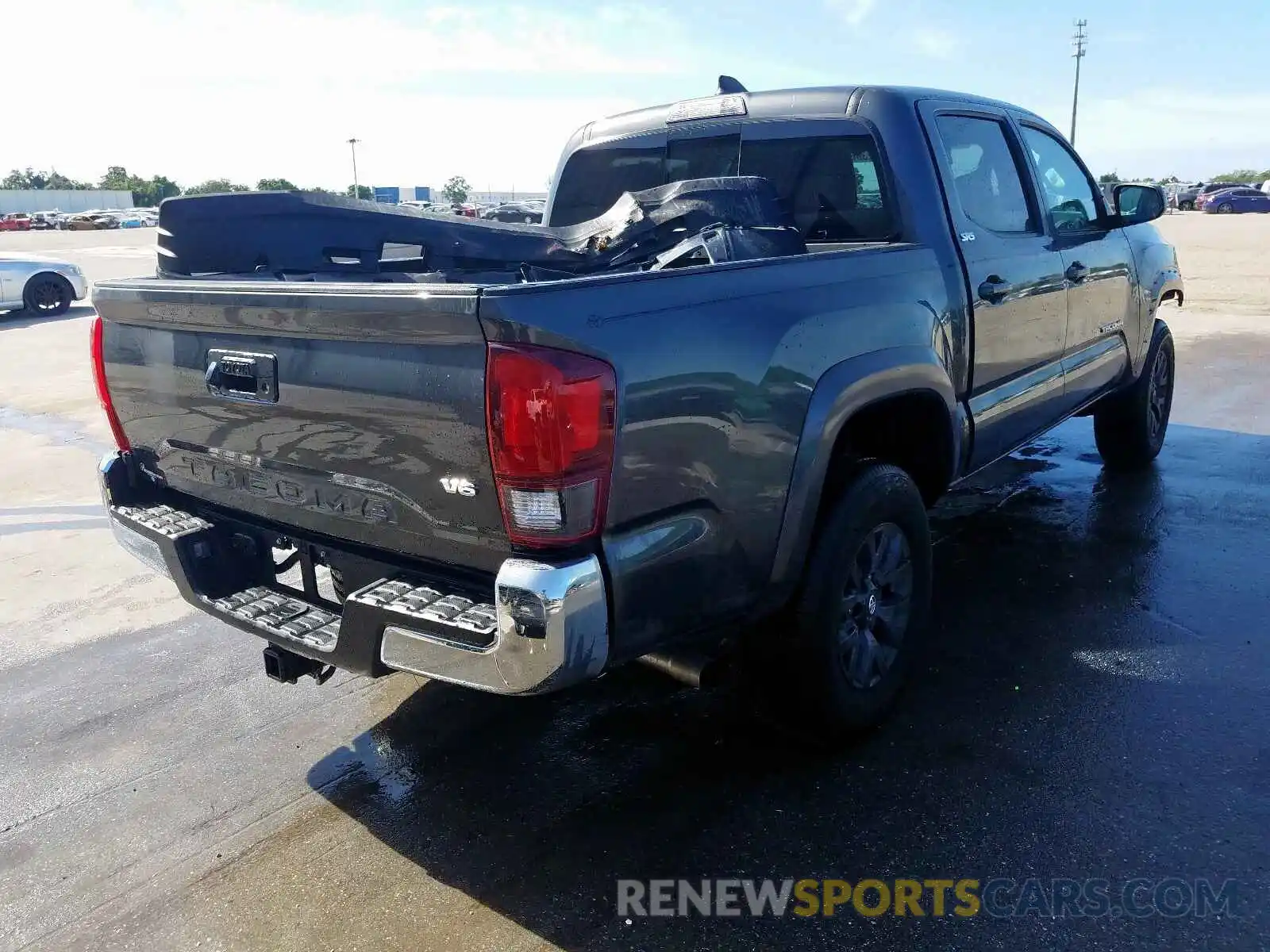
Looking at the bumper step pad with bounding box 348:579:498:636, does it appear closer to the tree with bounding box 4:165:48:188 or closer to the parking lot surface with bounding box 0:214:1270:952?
the parking lot surface with bounding box 0:214:1270:952

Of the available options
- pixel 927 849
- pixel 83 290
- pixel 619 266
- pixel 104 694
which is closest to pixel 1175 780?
pixel 927 849

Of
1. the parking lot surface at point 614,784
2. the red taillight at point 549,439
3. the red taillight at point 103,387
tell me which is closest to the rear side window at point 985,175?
the parking lot surface at point 614,784

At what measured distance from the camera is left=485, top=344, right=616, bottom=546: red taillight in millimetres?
2213

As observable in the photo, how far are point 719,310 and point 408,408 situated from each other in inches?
32.0

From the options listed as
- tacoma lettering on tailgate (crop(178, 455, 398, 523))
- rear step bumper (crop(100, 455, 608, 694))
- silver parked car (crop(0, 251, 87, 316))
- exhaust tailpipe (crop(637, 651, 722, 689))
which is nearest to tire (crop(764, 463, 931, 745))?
exhaust tailpipe (crop(637, 651, 722, 689))

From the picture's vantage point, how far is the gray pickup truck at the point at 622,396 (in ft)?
7.53

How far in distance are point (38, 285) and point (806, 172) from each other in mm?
15576

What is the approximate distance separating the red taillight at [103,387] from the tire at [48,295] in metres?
14.5

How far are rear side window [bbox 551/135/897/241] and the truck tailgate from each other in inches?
79.2

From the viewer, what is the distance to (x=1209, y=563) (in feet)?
15.7

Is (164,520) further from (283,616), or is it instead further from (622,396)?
(622,396)

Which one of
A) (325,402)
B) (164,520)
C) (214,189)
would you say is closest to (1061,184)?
(325,402)

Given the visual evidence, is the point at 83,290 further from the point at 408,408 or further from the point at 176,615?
the point at 408,408
